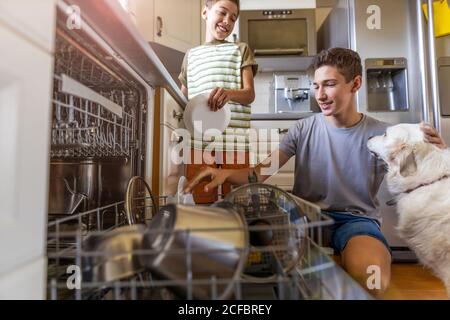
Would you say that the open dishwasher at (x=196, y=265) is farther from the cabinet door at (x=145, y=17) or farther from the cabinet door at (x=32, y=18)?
the cabinet door at (x=145, y=17)

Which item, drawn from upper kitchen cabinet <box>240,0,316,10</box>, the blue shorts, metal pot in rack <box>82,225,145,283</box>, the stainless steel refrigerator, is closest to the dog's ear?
the blue shorts

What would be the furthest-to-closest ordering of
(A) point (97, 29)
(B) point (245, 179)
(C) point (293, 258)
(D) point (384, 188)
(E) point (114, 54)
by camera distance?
(D) point (384, 188)
(B) point (245, 179)
(E) point (114, 54)
(A) point (97, 29)
(C) point (293, 258)

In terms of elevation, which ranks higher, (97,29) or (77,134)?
(97,29)

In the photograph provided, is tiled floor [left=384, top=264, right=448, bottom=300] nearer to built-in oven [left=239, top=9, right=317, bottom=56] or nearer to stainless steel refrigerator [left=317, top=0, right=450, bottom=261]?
stainless steel refrigerator [left=317, top=0, right=450, bottom=261]

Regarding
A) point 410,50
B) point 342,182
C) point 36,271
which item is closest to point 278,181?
point 342,182

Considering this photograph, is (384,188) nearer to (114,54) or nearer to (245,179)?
(245,179)

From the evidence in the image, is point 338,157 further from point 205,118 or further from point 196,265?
point 196,265

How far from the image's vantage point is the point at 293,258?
59cm

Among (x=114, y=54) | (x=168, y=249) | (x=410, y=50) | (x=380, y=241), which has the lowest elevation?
(x=380, y=241)

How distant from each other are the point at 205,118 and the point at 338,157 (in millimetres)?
528

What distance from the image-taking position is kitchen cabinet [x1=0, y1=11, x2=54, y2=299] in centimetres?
39

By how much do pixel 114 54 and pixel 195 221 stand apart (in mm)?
525

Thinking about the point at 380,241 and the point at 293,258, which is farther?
the point at 380,241

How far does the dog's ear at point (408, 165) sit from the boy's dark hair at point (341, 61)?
382mm
